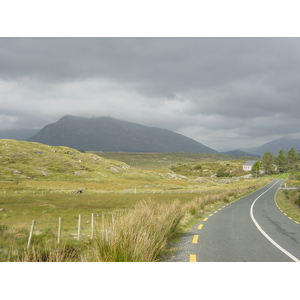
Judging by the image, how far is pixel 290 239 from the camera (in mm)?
10281

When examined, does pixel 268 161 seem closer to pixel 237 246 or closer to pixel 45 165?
pixel 45 165

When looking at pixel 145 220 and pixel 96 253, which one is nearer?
pixel 96 253

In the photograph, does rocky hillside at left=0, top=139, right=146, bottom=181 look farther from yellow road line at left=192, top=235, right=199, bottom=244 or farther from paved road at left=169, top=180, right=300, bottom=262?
paved road at left=169, top=180, right=300, bottom=262

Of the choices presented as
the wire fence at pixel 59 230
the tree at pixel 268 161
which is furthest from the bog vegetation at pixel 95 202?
the tree at pixel 268 161

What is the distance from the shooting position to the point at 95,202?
1658 inches

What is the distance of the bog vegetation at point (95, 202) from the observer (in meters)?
6.79

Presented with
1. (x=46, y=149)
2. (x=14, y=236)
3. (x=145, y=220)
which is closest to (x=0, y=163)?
(x=46, y=149)

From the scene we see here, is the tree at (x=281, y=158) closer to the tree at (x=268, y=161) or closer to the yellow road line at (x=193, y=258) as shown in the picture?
the tree at (x=268, y=161)

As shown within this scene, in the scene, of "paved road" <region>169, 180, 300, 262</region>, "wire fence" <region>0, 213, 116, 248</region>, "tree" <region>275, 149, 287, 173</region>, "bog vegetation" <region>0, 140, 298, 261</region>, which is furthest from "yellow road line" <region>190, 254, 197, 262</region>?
"tree" <region>275, 149, 287, 173</region>

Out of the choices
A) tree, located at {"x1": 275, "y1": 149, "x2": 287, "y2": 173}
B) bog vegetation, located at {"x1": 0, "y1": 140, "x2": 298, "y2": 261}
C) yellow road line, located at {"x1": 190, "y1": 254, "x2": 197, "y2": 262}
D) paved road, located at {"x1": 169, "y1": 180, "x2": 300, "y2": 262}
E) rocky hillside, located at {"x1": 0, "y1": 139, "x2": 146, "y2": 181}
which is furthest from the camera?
tree, located at {"x1": 275, "y1": 149, "x2": 287, "y2": 173}

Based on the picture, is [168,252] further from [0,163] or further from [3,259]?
[0,163]

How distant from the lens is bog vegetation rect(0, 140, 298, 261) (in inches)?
267
